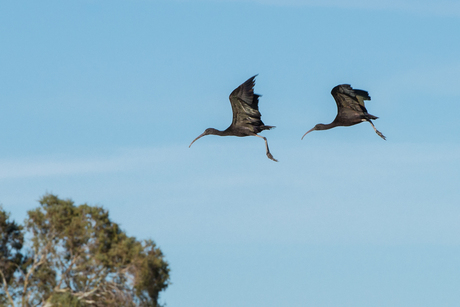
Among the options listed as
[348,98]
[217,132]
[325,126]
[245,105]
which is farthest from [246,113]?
[348,98]

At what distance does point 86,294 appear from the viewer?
34562 millimetres

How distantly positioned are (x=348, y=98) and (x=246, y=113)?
10.3ft

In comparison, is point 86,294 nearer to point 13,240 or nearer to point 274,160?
point 13,240

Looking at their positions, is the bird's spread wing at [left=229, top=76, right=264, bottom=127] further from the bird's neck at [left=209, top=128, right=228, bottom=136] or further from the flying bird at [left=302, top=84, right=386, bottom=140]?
the flying bird at [left=302, top=84, right=386, bottom=140]

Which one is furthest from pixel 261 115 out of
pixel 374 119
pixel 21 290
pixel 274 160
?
pixel 21 290

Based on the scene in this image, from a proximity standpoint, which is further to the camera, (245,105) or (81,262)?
(81,262)

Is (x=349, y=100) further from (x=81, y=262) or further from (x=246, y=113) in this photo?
(x=81, y=262)

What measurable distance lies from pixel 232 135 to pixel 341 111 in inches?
144

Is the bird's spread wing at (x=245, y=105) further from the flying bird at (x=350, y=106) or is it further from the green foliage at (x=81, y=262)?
the green foliage at (x=81, y=262)

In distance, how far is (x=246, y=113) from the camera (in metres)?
23.3

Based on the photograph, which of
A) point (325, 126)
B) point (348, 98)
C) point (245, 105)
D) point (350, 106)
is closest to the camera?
point (348, 98)

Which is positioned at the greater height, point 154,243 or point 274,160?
point 274,160

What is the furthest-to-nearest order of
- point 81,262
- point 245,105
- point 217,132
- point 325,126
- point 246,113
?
point 81,262 < point 217,132 < point 325,126 < point 246,113 < point 245,105

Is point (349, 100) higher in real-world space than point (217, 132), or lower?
higher
